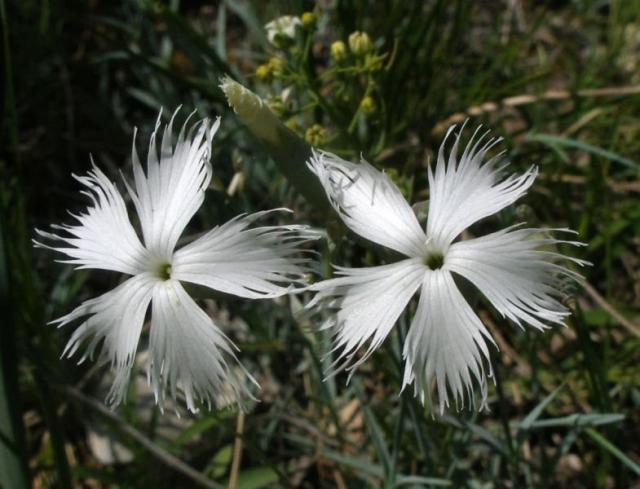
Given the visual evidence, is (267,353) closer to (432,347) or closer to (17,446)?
(17,446)

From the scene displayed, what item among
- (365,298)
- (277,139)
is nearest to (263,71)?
(277,139)

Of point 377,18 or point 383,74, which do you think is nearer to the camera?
point 383,74

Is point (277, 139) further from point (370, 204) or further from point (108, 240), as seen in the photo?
point (108, 240)

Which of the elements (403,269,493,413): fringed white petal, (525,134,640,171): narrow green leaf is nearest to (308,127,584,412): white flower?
(403,269,493,413): fringed white petal

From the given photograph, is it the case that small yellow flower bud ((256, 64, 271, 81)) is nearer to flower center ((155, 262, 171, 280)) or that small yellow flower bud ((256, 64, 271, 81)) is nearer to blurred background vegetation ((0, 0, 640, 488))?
blurred background vegetation ((0, 0, 640, 488))

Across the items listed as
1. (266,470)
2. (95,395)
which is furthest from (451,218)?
(95,395)

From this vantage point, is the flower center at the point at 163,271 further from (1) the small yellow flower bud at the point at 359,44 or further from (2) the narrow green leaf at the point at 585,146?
(2) the narrow green leaf at the point at 585,146
